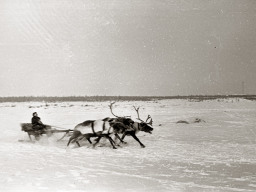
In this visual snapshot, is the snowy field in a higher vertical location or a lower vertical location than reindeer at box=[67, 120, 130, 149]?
lower

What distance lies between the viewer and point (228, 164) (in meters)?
7.52

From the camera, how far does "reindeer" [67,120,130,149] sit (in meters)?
9.79

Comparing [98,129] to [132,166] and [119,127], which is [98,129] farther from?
[132,166]

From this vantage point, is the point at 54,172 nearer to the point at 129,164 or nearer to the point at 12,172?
the point at 12,172

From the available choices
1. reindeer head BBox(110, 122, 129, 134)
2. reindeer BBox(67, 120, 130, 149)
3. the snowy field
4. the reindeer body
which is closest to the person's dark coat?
the snowy field

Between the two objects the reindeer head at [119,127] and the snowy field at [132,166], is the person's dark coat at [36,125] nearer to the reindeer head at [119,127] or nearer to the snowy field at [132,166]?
the snowy field at [132,166]

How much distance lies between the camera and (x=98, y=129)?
980 cm

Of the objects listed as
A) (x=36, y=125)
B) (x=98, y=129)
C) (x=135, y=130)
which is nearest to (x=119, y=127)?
(x=135, y=130)

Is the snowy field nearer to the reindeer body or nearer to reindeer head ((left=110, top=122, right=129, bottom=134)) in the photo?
the reindeer body

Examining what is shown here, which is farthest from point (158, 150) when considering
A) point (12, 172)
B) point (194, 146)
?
point (12, 172)

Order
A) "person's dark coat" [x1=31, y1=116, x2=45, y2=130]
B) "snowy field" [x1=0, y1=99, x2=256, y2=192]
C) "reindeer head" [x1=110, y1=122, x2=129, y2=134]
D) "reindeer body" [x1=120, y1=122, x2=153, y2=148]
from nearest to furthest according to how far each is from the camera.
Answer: "snowy field" [x1=0, y1=99, x2=256, y2=192]
"reindeer head" [x1=110, y1=122, x2=129, y2=134]
"reindeer body" [x1=120, y1=122, x2=153, y2=148]
"person's dark coat" [x1=31, y1=116, x2=45, y2=130]

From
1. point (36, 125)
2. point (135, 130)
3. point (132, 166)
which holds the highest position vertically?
point (36, 125)

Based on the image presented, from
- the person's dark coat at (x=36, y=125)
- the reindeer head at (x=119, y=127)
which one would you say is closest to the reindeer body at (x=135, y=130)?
the reindeer head at (x=119, y=127)

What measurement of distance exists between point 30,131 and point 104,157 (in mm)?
3835
